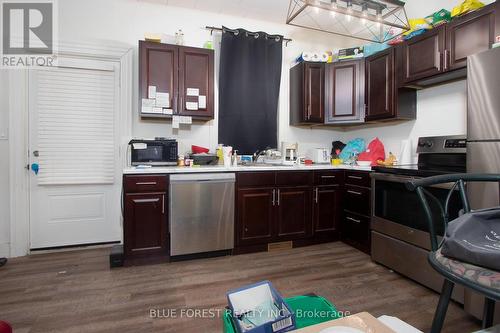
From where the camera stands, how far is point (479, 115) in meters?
1.63

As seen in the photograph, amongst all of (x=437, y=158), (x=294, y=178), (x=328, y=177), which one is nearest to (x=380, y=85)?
(x=437, y=158)

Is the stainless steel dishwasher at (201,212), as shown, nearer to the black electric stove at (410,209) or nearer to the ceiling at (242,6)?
the black electric stove at (410,209)

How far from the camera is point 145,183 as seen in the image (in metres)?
→ 2.47

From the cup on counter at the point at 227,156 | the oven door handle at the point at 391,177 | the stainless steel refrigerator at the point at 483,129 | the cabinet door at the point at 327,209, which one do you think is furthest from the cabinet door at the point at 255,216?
the stainless steel refrigerator at the point at 483,129

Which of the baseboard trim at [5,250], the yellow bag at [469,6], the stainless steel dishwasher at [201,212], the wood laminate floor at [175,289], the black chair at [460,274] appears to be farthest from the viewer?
the baseboard trim at [5,250]

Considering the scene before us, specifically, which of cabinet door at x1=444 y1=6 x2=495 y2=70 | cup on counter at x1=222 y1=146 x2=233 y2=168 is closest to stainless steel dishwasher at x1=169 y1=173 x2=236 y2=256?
cup on counter at x1=222 y1=146 x2=233 y2=168

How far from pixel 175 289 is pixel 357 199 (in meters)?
2.00

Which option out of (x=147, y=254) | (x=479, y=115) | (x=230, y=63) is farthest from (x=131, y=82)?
(x=479, y=115)

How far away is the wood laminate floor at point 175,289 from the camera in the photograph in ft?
5.53

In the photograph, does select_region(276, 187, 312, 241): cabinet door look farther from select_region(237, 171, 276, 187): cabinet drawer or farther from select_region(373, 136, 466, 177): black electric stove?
select_region(373, 136, 466, 177): black electric stove

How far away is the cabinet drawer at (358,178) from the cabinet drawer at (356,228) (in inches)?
13.7

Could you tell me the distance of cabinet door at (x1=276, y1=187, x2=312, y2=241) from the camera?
115 inches

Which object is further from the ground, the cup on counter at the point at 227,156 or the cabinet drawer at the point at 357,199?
the cup on counter at the point at 227,156

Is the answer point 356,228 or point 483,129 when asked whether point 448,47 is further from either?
point 356,228
